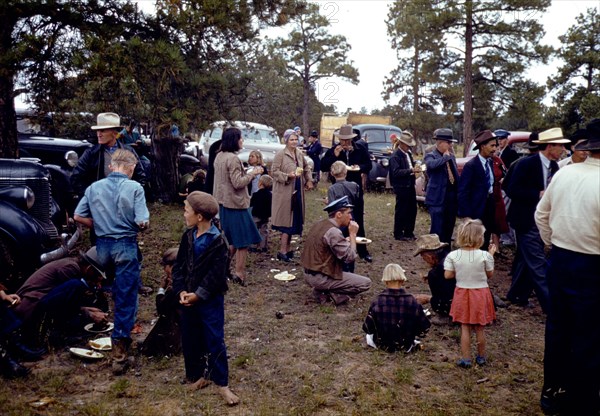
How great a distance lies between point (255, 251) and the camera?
951 centimetres

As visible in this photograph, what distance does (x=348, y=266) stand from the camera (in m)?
7.68

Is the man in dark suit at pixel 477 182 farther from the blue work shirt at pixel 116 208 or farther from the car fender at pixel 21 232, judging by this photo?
the car fender at pixel 21 232

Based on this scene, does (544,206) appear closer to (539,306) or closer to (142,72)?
(539,306)

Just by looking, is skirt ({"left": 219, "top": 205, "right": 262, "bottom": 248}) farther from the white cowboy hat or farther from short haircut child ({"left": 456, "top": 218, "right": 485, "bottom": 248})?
short haircut child ({"left": 456, "top": 218, "right": 485, "bottom": 248})

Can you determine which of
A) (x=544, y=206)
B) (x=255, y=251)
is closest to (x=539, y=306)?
(x=544, y=206)

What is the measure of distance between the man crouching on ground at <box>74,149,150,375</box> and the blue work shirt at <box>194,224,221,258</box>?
80cm

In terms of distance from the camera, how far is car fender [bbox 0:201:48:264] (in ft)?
20.5

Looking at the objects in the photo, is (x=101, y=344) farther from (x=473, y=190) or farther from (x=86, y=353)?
(x=473, y=190)

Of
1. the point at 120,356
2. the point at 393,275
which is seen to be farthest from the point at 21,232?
the point at 393,275

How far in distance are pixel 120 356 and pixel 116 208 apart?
1.35 meters

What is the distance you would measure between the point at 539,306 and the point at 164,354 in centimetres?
480

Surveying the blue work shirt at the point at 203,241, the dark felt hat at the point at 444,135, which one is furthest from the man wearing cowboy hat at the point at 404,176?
the blue work shirt at the point at 203,241

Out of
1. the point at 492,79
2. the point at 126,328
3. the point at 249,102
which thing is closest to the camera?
the point at 126,328

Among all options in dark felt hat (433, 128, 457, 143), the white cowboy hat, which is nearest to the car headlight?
the white cowboy hat
